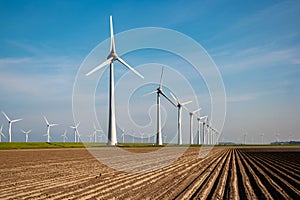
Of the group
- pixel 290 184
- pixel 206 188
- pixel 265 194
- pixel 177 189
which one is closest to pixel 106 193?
pixel 177 189

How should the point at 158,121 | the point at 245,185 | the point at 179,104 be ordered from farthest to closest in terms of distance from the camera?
the point at 179,104 → the point at 158,121 → the point at 245,185

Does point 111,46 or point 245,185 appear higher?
point 111,46

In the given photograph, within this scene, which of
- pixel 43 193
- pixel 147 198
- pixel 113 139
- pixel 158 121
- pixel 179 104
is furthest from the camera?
pixel 179 104

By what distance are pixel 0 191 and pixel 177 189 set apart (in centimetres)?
823

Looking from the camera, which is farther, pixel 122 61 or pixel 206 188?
pixel 122 61

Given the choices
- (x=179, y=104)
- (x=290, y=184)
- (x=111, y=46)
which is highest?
(x=111, y=46)

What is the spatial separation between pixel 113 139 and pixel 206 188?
2011 inches

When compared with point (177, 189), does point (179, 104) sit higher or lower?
higher

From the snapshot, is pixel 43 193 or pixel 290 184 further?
pixel 290 184

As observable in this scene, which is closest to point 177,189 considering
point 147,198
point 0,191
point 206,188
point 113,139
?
point 206,188

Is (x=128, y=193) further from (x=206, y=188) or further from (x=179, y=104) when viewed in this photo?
(x=179, y=104)

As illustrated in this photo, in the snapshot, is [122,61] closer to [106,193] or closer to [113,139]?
[113,139]

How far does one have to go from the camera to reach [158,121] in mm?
98438

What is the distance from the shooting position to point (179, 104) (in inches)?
4412
